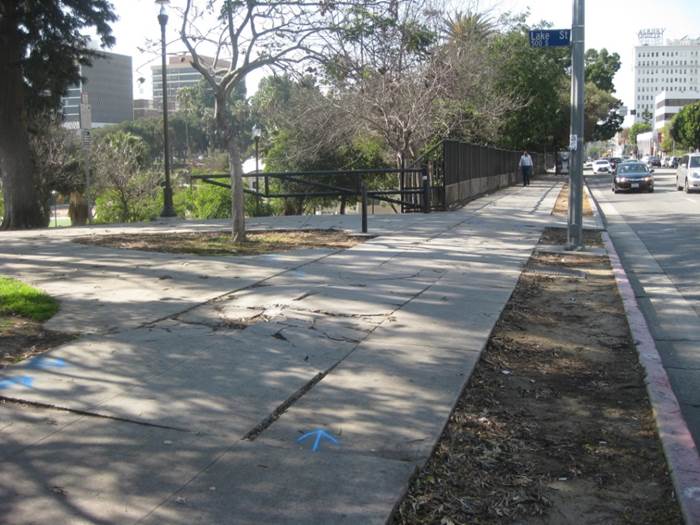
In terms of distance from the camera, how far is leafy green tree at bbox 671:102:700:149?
110312 mm

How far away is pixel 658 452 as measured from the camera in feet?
15.1

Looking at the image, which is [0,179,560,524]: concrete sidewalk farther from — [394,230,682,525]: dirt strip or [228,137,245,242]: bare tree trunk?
[228,137,245,242]: bare tree trunk

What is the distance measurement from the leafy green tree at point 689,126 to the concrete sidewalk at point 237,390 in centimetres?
11306

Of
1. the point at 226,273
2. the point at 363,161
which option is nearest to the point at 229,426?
the point at 226,273

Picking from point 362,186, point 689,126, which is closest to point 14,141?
point 362,186

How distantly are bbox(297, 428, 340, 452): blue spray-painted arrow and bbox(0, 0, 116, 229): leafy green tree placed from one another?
19.6 m

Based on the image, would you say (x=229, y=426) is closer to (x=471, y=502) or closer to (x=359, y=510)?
(x=359, y=510)

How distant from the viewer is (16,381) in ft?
17.4

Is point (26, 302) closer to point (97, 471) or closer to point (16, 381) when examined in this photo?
point (16, 381)

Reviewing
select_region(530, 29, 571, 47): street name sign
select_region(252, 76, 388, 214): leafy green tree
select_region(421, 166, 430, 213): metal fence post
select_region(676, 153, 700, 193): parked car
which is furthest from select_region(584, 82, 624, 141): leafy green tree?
select_region(530, 29, 571, 47): street name sign

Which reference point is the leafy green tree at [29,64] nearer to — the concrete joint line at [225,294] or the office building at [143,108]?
the concrete joint line at [225,294]

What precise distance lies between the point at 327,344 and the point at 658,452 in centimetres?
299

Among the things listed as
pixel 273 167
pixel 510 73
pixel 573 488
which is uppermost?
pixel 510 73

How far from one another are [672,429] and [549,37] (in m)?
9.79
